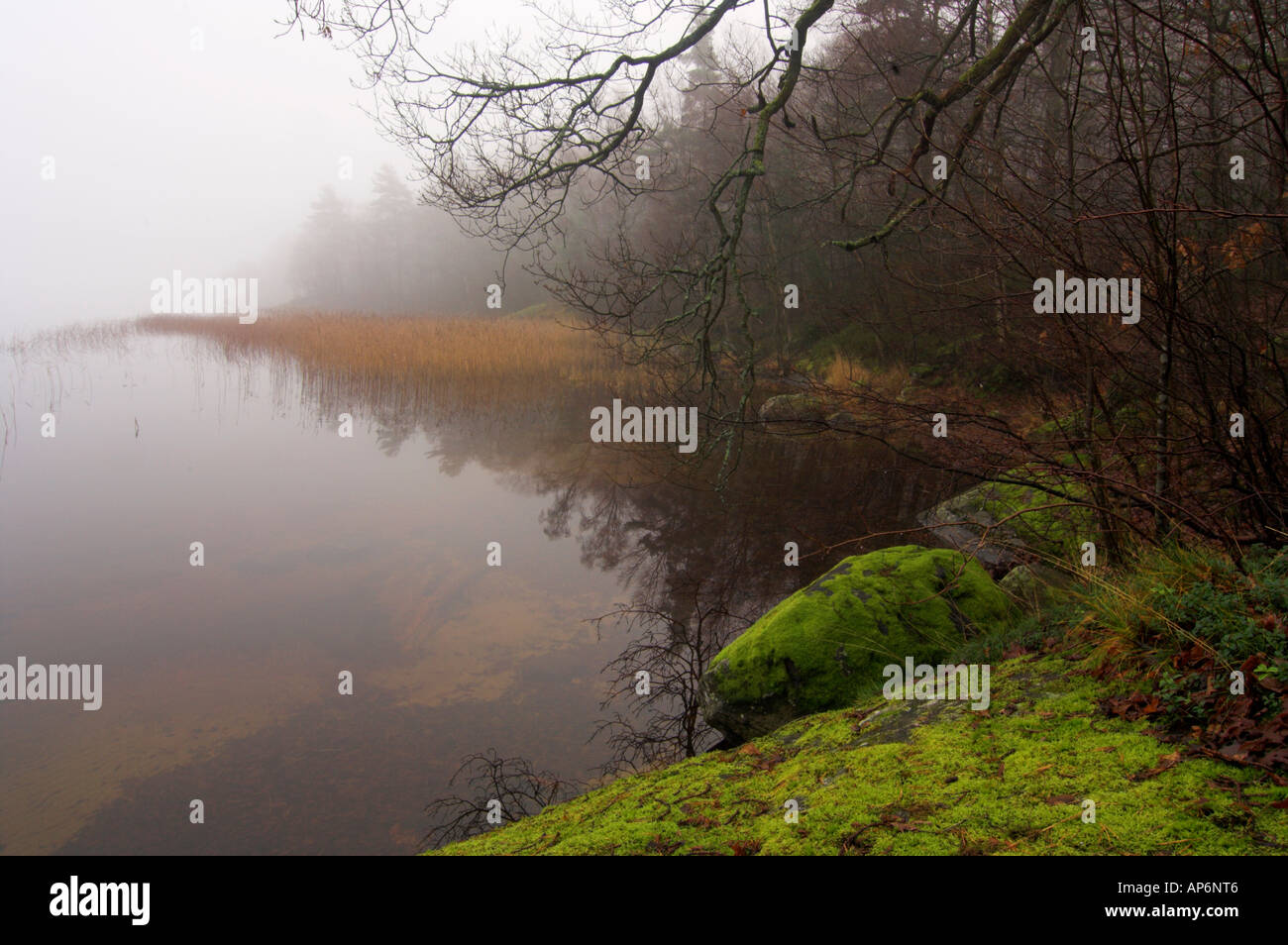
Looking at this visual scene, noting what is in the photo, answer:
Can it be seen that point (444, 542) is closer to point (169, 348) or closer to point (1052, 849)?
point (1052, 849)

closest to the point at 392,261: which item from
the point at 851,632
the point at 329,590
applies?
the point at 329,590

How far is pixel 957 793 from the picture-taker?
2.45 meters

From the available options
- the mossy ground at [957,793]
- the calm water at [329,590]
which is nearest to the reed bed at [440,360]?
the calm water at [329,590]

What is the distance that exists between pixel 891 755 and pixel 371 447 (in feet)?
36.9

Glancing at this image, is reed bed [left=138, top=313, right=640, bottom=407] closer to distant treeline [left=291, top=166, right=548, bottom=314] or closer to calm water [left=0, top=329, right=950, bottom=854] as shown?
calm water [left=0, top=329, right=950, bottom=854]

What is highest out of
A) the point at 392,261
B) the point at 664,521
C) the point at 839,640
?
the point at 392,261

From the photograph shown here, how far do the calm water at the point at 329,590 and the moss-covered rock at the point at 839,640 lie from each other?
102 cm

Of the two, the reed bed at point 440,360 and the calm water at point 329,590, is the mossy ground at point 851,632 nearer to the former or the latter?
the calm water at point 329,590

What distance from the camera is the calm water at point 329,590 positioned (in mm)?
4348

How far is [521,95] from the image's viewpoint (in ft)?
17.5

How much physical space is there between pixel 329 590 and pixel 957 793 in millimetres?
6198

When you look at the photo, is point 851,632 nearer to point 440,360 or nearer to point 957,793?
point 957,793

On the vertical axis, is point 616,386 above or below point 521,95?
below
